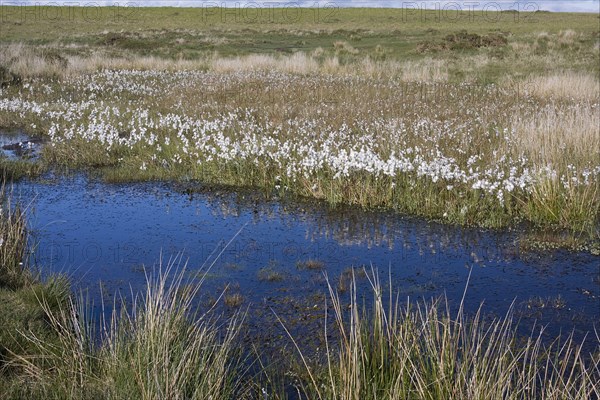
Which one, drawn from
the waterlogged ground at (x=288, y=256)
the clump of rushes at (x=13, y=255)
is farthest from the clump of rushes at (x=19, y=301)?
the waterlogged ground at (x=288, y=256)

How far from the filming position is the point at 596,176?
9.00m

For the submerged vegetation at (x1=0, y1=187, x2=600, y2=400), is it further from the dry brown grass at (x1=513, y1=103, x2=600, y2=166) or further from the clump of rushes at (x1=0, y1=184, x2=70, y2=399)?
the dry brown grass at (x1=513, y1=103, x2=600, y2=166)

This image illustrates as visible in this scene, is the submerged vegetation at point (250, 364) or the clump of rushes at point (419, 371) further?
the submerged vegetation at point (250, 364)

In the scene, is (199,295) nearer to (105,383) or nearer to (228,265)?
(228,265)

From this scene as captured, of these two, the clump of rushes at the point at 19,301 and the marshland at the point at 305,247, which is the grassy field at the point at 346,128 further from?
the clump of rushes at the point at 19,301

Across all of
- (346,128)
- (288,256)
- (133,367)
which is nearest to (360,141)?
(346,128)

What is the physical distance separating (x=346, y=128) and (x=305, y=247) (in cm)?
571

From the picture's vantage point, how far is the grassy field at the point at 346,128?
29.9ft

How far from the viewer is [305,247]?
25.7ft

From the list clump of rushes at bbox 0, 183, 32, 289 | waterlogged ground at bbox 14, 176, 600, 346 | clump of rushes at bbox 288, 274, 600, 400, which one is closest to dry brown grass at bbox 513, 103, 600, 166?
waterlogged ground at bbox 14, 176, 600, 346

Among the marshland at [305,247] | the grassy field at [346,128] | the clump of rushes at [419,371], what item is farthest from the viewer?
the grassy field at [346,128]

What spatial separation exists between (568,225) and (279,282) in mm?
4456

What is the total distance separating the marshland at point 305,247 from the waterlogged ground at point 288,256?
37mm

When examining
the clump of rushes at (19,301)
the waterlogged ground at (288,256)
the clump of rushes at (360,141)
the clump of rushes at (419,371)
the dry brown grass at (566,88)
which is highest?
the dry brown grass at (566,88)
